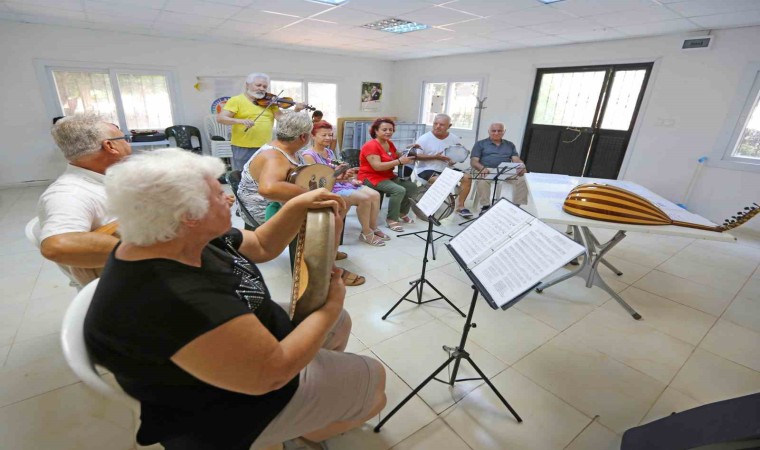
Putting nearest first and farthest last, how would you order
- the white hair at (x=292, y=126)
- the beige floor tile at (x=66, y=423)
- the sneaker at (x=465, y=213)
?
the beige floor tile at (x=66, y=423), the white hair at (x=292, y=126), the sneaker at (x=465, y=213)

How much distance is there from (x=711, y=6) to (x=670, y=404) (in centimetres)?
371

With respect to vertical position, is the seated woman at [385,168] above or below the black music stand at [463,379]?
above

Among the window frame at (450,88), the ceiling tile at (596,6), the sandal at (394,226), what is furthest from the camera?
the window frame at (450,88)

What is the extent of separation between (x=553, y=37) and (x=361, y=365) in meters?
5.43

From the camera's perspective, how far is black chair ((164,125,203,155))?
18.0 feet

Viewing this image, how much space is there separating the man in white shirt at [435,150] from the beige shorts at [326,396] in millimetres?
3203

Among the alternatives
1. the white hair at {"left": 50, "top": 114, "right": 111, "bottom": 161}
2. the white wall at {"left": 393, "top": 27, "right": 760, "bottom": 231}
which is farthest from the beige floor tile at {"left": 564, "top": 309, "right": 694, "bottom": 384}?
the white wall at {"left": 393, "top": 27, "right": 760, "bottom": 231}

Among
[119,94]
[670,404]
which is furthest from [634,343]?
[119,94]

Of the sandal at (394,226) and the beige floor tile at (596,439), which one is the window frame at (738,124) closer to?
the sandal at (394,226)

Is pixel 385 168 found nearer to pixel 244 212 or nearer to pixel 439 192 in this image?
pixel 439 192

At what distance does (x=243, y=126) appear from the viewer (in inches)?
131

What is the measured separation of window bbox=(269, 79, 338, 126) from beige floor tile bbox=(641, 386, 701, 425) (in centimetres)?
713

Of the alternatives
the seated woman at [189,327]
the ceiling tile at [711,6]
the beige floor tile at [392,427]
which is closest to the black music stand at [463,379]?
the beige floor tile at [392,427]

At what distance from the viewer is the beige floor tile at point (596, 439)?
1.38 meters
